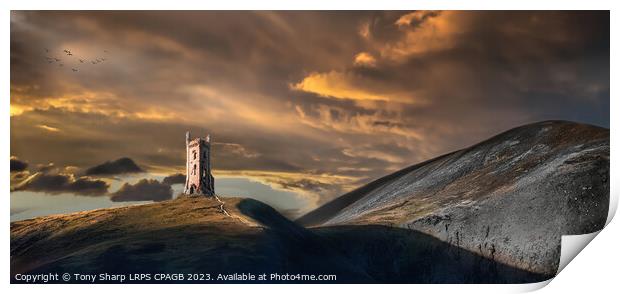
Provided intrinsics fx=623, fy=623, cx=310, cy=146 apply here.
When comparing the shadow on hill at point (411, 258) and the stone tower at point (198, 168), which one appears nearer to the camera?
the shadow on hill at point (411, 258)

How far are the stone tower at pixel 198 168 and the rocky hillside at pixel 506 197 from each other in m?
8.60

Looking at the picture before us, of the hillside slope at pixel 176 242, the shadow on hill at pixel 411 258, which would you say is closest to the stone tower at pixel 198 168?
the hillside slope at pixel 176 242

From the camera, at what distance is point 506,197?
4928 centimetres

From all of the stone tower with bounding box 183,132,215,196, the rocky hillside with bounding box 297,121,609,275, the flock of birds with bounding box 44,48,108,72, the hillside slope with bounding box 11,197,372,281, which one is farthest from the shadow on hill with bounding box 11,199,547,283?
the flock of birds with bounding box 44,48,108,72

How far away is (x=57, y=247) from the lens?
148ft

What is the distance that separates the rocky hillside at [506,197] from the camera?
151ft

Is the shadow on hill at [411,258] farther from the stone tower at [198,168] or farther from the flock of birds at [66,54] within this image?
the flock of birds at [66,54]

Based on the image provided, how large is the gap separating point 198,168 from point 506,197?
24.2 m

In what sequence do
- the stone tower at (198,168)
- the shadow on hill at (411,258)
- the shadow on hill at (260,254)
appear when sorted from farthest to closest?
the stone tower at (198,168)
the shadow on hill at (411,258)
the shadow on hill at (260,254)

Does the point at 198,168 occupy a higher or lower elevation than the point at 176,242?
higher

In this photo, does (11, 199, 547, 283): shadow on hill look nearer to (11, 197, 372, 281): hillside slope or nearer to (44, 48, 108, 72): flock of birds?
(11, 197, 372, 281): hillside slope

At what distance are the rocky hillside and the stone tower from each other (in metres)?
8.60

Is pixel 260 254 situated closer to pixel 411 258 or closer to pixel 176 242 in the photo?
pixel 176 242

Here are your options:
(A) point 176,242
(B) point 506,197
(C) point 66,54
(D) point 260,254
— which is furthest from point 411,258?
(C) point 66,54
